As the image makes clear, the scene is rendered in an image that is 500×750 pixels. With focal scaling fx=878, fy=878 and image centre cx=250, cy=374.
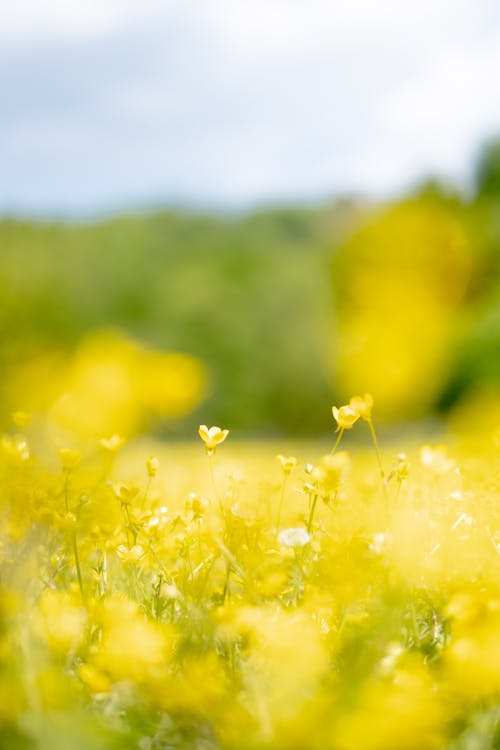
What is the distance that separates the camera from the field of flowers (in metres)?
1.48

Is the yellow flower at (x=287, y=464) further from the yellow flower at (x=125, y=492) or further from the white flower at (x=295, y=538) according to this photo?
the yellow flower at (x=125, y=492)

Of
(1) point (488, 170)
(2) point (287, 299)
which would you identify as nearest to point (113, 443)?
(1) point (488, 170)

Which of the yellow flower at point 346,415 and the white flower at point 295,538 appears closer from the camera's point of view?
the white flower at point 295,538

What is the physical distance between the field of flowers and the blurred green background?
4.35 feet

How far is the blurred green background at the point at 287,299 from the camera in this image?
1784 cm

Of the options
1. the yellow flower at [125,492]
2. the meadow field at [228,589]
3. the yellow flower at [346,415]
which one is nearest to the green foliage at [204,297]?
the meadow field at [228,589]

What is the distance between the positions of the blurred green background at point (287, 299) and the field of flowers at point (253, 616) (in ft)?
4.35

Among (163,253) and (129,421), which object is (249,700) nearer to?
(129,421)

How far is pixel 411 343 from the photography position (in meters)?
18.4

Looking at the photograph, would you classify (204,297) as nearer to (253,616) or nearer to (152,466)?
(152,466)

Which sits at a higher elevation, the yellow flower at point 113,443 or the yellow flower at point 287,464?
the yellow flower at point 113,443

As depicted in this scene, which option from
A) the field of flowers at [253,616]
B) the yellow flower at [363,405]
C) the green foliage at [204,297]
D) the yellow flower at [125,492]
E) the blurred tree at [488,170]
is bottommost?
the field of flowers at [253,616]

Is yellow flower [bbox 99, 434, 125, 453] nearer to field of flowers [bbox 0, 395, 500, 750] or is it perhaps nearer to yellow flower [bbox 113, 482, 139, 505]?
field of flowers [bbox 0, 395, 500, 750]

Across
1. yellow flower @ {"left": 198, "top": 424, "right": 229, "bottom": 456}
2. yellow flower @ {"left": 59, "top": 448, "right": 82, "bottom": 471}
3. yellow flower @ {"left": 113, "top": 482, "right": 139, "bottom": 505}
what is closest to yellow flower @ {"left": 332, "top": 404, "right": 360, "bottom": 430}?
yellow flower @ {"left": 198, "top": 424, "right": 229, "bottom": 456}
